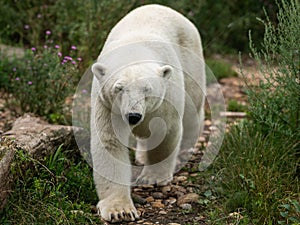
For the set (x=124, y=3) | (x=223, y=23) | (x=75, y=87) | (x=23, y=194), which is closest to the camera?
(x=23, y=194)

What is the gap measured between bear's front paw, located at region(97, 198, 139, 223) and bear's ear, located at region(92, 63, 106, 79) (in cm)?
91

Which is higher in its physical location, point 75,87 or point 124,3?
point 124,3

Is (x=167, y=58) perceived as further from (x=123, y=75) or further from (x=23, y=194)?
(x=23, y=194)

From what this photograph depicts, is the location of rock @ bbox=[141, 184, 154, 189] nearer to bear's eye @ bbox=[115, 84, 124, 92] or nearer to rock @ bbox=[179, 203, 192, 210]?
rock @ bbox=[179, 203, 192, 210]

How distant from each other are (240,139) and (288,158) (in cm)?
47

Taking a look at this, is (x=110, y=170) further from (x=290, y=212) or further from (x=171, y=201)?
(x=290, y=212)

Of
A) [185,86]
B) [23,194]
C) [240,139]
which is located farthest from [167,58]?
[23,194]

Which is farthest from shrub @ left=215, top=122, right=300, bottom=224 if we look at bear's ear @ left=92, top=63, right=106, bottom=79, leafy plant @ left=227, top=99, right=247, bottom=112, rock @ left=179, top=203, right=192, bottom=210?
leafy plant @ left=227, top=99, right=247, bottom=112

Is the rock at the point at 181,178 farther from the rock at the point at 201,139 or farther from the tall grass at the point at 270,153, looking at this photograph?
the rock at the point at 201,139

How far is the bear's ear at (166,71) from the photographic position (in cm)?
373

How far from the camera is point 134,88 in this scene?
3.50 metres

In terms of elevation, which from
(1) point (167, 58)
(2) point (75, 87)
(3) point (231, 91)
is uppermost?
(1) point (167, 58)

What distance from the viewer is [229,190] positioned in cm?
402

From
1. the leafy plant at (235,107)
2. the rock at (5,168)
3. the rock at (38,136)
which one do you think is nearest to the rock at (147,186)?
the rock at (38,136)
